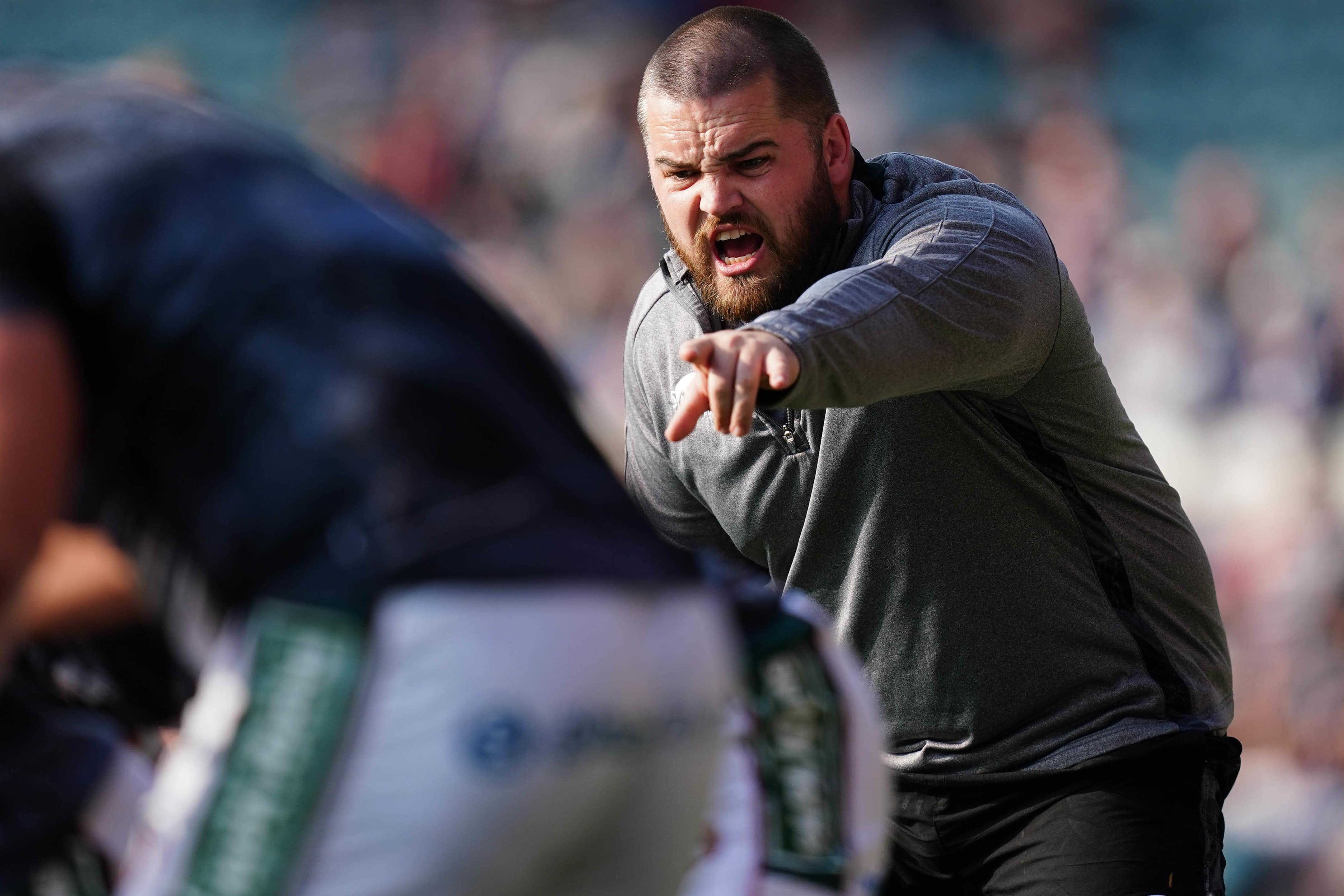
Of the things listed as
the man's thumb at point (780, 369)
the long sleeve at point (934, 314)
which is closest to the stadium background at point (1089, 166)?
the long sleeve at point (934, 314)

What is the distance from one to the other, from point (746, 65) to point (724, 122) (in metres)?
0.15

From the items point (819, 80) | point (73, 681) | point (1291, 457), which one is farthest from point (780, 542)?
point (1291, 457)

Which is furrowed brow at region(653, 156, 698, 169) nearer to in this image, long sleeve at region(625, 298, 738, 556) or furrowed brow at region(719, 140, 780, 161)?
furrowed brow at region(719, 140, 780, 161)

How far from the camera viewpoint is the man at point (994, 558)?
309cm

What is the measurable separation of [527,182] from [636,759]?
30.9ft

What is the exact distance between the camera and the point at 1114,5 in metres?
10.3

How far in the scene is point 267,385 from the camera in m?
1.69

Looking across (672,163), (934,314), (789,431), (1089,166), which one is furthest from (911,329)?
(1089,166)

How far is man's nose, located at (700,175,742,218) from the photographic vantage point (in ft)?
11.5

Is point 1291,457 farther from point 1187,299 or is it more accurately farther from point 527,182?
point 527,182

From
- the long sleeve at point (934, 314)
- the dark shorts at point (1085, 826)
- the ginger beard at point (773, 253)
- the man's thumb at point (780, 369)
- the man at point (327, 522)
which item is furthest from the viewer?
the ginger beard at point (773, 253)

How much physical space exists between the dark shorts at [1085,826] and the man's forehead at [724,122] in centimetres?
138

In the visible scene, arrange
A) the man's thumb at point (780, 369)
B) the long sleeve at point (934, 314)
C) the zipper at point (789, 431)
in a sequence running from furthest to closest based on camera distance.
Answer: the zipper at point (789, 431) → the long sleeve at point (934, 314) → the man's thumb at point (780, 369)

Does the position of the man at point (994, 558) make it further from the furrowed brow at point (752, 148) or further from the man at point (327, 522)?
the man at point (327, 522)
